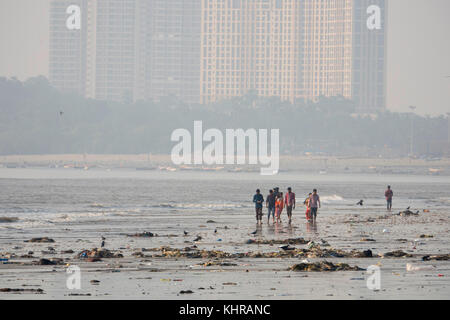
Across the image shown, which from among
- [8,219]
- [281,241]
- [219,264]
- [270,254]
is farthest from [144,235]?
[8,219]

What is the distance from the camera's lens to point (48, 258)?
2391cm

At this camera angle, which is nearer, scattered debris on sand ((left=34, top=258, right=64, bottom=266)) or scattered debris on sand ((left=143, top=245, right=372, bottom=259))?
scattered debris on sand ((left=34, top=258, right=64, bottom=266))

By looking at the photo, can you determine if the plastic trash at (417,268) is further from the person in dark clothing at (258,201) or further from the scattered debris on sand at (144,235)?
the person in dark clothing at (258,201)

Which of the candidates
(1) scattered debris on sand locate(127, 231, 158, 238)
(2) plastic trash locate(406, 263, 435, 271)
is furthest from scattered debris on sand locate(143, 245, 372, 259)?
(1) scattered debris on sand locate(127, 231, 158, 238)

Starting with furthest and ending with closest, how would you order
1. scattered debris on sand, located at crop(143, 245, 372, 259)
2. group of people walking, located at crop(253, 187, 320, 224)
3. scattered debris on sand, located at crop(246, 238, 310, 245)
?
1. group of people walking, located at crop(253, 187, 320, 224)
2. scattered debris on sand, located at crop(246, 238, 310, 245)
3. scattered debris on sand, located at crop(143, 245, 372, 259)

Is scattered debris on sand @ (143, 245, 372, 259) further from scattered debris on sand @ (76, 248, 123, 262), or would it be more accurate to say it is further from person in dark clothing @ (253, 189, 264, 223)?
person in dark clothing @ (253, 189, 264, 223)

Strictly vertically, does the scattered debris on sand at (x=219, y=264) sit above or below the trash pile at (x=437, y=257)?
below

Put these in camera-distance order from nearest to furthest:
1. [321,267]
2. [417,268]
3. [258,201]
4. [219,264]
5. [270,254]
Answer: [417,268] < [321,267] < [219,264] < [270,254] < [258,201]

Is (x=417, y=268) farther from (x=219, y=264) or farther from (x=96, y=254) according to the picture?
(x=96, y=254)

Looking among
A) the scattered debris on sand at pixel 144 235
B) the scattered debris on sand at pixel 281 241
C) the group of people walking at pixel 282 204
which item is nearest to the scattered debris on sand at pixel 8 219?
the scattered debris on sand at pixel 144 235
